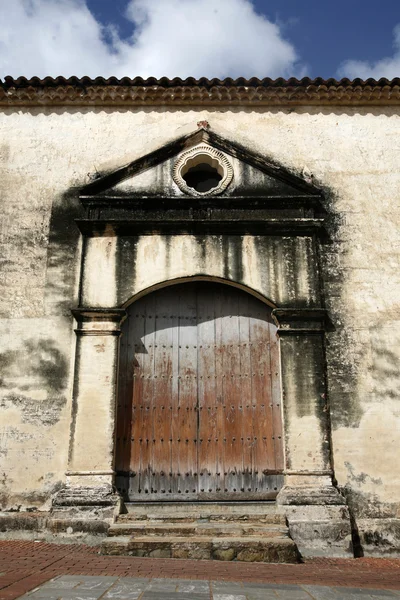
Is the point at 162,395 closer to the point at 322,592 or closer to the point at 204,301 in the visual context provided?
the point at 204,301

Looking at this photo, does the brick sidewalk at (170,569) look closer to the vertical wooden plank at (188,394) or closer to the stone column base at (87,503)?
the stone column base at (87,503)

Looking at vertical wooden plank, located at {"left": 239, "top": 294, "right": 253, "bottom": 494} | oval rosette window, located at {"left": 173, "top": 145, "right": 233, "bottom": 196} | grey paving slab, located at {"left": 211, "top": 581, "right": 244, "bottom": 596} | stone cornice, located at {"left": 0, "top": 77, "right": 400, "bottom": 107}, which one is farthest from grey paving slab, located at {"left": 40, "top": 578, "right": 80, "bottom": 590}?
stone cornice, located at {"left": 0, "top": 77, "right": 400, "bottom": 107}

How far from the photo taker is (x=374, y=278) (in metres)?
7.88

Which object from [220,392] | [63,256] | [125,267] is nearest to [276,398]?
[220,392]

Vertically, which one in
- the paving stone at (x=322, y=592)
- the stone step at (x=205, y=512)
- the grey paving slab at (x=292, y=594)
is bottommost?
the paving stone at (x=322, y=592)

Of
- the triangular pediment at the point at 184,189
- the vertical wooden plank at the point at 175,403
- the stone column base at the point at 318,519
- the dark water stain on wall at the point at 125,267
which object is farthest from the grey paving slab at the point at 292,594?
the triangular pediment at the point at 184,189

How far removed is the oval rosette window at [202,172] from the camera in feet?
27.2

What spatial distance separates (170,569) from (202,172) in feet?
19.2

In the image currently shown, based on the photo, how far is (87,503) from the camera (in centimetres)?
675

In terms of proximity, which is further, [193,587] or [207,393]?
[207,393]

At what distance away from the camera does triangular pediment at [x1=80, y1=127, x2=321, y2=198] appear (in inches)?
324

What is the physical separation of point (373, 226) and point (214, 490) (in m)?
4.39

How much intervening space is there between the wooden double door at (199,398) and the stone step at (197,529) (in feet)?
2.38

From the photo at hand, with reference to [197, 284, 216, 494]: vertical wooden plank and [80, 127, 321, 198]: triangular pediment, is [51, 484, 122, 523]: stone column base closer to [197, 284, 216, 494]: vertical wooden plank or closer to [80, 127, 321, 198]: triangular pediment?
[197, 284, 216, 494]: vertical wooden plank
